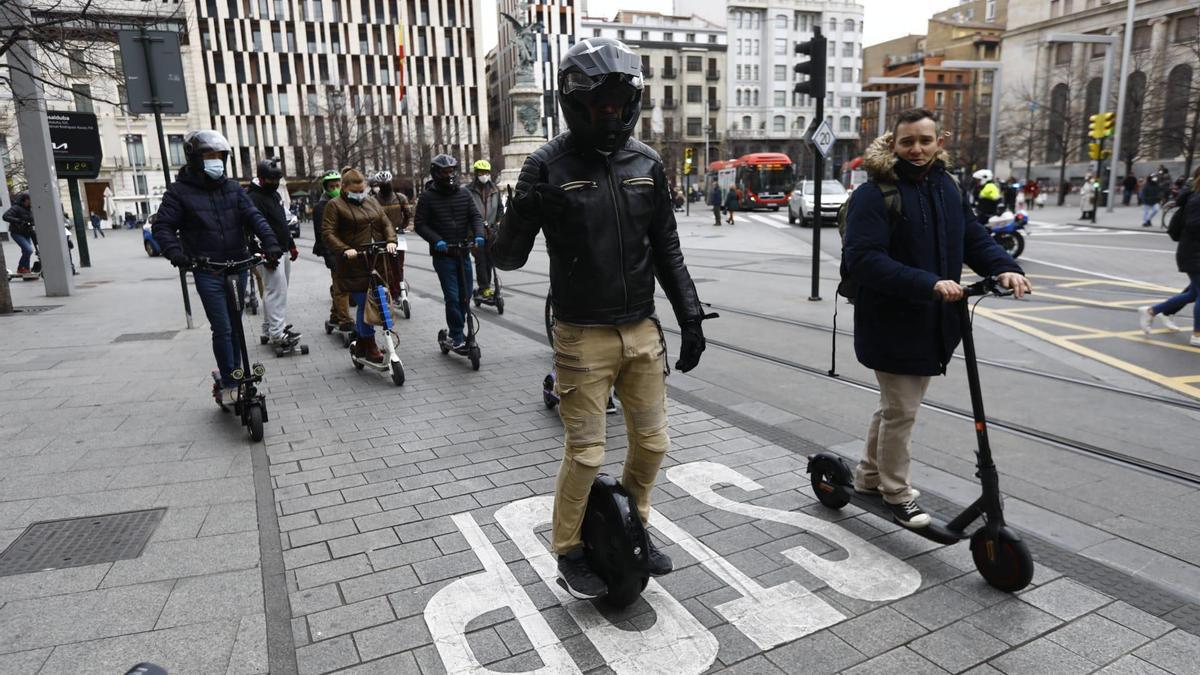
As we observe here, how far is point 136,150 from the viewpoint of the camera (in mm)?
69312

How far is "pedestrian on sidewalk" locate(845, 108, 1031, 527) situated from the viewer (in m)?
Answer: 3.34

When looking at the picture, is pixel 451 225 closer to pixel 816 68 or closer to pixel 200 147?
pixel 200 147

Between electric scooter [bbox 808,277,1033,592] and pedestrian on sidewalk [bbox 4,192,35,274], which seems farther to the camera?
pedestrian on sidewalk [bbox 4,192,35,274]

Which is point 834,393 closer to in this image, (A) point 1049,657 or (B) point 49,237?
(A) point 1049,657

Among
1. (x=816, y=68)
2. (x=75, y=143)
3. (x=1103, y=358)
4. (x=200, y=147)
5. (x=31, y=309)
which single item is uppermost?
(x=816, y=68)

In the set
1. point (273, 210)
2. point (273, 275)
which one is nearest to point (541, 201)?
point (273, 275)

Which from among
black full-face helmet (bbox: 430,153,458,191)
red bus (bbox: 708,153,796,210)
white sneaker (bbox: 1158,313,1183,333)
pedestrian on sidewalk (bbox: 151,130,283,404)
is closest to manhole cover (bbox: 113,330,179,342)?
black full-face helmet (bbox: 430,153,458,191)

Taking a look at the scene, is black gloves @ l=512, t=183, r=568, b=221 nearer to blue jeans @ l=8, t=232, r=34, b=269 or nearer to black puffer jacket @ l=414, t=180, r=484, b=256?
black puffer jacket @ l=414, t=180, r=484, b=256

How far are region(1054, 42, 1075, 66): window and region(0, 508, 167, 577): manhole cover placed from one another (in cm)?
7304

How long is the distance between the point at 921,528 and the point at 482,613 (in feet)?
6.55

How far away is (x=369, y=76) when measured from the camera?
8106cm

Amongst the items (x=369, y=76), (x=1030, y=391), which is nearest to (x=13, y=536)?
(x=1030, y=391)

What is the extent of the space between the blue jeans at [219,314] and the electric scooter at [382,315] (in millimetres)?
1465

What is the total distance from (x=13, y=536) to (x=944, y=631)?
446 cm
